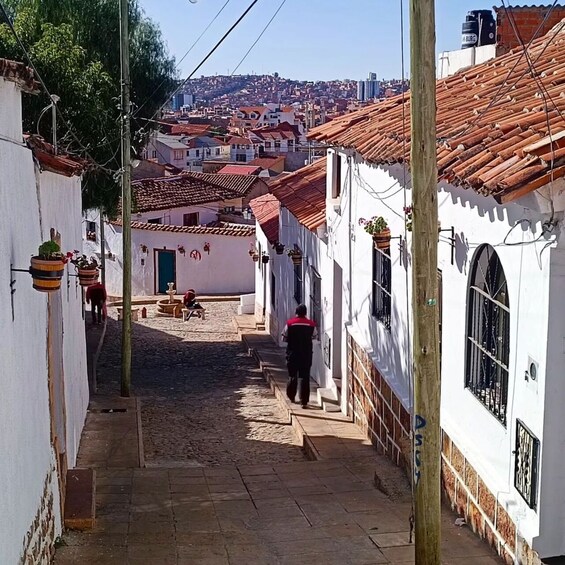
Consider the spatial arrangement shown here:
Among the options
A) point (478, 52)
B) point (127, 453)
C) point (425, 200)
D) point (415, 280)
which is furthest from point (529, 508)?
point (478, 52)

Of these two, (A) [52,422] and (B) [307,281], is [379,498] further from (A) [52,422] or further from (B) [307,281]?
(B) [307,281]

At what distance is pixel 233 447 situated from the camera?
12852 millimetres

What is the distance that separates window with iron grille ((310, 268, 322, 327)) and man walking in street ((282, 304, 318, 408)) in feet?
6.16

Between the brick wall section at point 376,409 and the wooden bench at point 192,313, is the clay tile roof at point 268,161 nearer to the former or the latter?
the wooden bench at point 192,313

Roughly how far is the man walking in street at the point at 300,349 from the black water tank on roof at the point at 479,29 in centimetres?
493

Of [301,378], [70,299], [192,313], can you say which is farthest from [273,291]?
[70,299]

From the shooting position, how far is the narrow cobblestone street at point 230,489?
7348 mm

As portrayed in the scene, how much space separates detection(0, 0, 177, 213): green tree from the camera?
688 inches

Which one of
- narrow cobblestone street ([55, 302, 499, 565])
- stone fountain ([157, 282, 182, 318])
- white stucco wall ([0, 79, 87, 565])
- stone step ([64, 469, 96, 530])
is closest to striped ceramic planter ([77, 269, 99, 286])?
white stucco wall ([0, 79, 87, 565])

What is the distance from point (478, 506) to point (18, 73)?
4901mm

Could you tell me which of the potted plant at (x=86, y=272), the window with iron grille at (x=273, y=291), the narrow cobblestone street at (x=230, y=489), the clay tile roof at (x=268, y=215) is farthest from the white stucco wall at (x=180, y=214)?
the potted plant at (x=86, y=272)

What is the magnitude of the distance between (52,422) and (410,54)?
444cm

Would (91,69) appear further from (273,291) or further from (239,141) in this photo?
(239,141)

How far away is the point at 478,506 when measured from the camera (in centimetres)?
739
